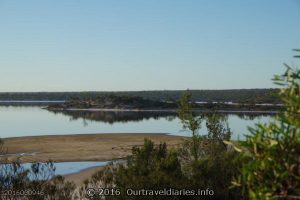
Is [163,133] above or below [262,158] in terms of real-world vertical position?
below

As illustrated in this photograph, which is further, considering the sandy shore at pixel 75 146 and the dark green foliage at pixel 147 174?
the sandy shore at pixel 75 146

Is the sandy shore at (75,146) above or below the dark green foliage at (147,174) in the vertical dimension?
below

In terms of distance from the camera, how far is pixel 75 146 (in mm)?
39969

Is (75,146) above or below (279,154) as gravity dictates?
below

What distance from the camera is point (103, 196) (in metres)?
13.0

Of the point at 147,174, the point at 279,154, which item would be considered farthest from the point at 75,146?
the point at 279,154

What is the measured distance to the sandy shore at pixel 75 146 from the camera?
33.6 metres

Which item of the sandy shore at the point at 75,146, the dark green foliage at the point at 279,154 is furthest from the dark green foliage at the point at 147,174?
the sandy shore at the point at 75,146

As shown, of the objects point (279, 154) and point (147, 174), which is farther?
point (147, 174)

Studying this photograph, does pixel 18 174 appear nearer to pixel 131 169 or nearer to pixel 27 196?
pixel 27 196

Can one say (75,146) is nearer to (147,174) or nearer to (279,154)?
(147,174)

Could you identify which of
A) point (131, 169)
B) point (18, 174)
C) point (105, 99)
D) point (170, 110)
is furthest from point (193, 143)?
point (105, 99)

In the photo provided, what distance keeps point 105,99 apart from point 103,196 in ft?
325

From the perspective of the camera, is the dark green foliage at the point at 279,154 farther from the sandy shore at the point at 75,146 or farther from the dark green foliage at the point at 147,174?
the sandy shore at the point at 75,146
